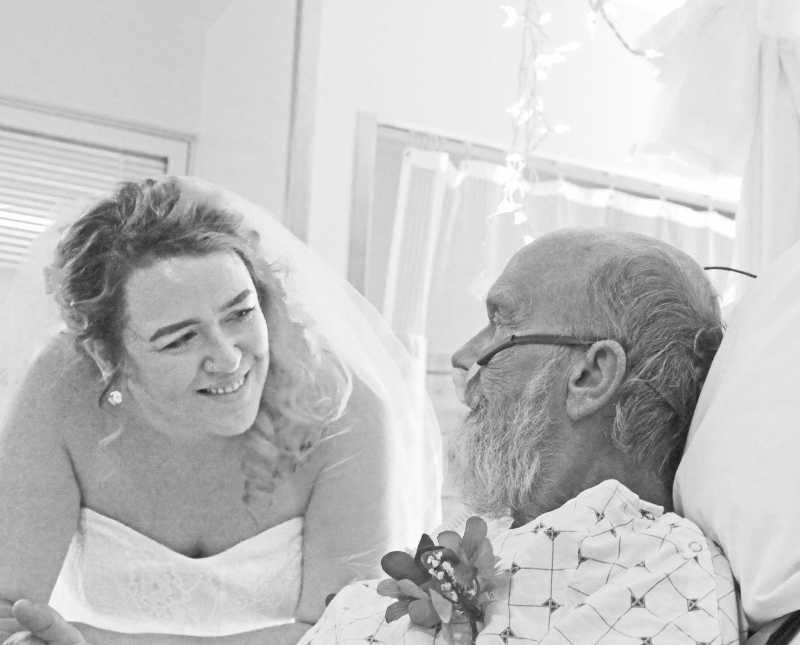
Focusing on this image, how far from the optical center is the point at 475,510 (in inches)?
49.0

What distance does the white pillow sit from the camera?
94 centimetres

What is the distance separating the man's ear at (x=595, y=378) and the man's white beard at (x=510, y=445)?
23 millimetres

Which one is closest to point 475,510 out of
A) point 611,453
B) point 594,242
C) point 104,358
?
point 611,453

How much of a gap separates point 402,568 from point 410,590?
3 cm

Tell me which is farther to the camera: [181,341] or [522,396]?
[181,341]

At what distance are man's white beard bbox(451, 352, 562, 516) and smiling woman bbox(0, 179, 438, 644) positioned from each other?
1.63ft

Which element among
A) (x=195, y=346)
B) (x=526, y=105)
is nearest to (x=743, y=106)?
(x=526, y=105)

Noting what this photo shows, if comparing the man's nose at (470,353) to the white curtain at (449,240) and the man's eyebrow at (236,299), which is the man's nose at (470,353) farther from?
the white curtain at (449,240)

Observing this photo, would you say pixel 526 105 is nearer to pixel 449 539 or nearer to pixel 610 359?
pixel 610 359

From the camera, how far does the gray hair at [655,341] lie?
1156 millimetres

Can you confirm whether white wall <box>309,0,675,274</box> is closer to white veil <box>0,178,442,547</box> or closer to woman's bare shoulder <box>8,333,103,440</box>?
white veil <box>0,178,442,547</box>

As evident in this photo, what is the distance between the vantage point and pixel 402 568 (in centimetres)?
102

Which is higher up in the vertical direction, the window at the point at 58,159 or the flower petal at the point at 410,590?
the window at the point at 58,159

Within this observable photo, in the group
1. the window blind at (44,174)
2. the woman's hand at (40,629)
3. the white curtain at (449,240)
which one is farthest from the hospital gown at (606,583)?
the white curtain at (449,240)
